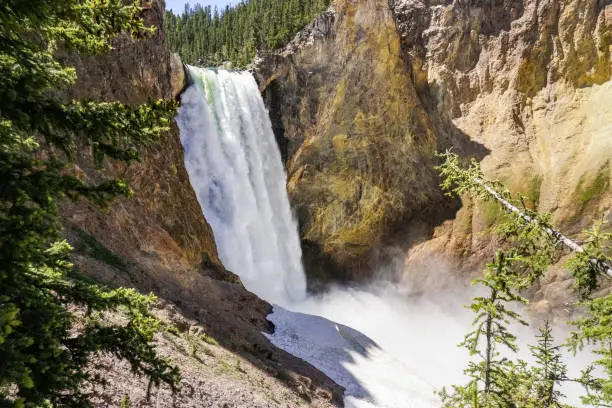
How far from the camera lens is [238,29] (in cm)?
7038

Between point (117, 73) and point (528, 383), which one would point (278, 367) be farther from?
point (117, 73)

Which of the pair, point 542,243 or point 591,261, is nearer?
point 591,261

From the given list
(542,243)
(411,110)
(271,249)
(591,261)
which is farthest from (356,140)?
(591,261)

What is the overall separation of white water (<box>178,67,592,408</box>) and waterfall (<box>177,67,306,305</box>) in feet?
0.24

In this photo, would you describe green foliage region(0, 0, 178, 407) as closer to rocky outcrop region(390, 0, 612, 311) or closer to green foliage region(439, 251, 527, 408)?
green foliage region(439, 251, 527, 408)

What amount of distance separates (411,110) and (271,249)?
51.5 feet

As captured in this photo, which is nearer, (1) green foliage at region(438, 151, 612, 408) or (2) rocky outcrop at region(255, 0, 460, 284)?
(1) green foliage at region(438, 151, 612, 408)

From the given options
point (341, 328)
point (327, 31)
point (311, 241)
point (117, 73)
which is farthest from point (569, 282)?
point (117, 73)

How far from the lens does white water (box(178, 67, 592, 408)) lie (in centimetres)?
2409

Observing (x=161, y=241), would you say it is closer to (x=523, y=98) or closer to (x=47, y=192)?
(x=47, y=192)

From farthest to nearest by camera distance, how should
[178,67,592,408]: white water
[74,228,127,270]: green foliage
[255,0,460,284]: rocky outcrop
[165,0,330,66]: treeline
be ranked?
1. [165,0,330,66]: treeline
2. [255,0,460,284]: rocky outcrop
3. [178,67,592,408]: white water
4. [74,228,127,270]: green foliage

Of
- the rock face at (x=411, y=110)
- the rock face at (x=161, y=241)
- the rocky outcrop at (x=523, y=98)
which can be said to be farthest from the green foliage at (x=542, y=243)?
Answer: the rock face at (x=411, y=110)

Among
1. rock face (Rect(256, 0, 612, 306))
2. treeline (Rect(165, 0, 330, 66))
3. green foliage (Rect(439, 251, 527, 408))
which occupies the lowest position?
green foliage (Rect(439, 251, 527, 408))

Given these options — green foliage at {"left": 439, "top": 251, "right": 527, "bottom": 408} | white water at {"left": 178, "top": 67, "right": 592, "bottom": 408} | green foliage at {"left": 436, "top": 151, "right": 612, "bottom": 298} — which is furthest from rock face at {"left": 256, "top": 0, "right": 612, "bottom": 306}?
green foliage at {"left": 439, "top": 251, "right": 527, "bottom": 408}
